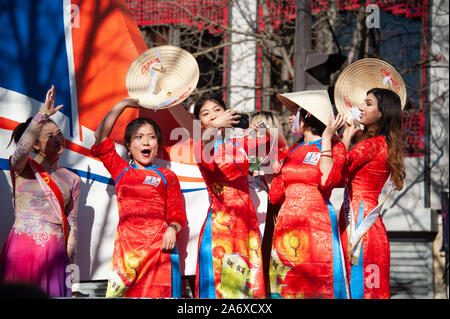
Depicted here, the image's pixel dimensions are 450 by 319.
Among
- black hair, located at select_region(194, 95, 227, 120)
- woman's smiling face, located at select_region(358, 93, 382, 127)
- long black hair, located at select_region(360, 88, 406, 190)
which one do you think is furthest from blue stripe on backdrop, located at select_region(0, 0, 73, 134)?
long black hair, located at select_region(360, 88, 406, 190)

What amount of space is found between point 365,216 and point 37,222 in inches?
78.6

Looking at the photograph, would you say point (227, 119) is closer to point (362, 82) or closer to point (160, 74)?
point (160, 74)

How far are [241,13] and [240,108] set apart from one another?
1.36 meters

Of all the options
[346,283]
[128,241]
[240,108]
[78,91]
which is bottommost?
[346,283]

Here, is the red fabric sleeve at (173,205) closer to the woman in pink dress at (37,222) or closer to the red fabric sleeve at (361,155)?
the woman in pink dress at (37,222)

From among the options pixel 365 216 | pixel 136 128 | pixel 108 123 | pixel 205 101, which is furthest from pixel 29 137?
pixel 365 216

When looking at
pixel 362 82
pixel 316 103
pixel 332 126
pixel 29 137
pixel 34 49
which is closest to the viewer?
pixel 29 137

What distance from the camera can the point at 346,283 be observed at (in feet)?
12.5

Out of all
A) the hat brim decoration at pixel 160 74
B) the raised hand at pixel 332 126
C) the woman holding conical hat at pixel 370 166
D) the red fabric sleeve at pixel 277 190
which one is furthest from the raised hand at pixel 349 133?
the hat brim decoration at pixel 160 74

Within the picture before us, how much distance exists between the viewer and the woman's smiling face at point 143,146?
408 cm

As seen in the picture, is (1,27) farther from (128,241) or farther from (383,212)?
(383,212)

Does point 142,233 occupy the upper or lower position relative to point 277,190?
lower

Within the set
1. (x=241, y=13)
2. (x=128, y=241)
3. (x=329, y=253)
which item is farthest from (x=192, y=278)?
(x=241, y=13)

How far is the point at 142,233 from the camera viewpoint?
3949mm
